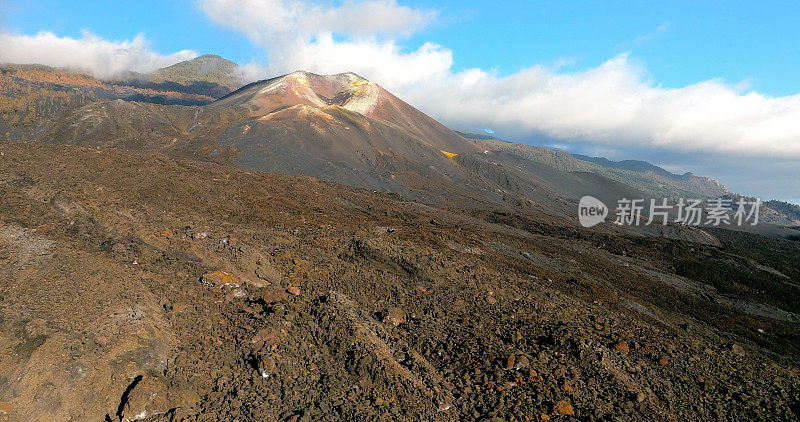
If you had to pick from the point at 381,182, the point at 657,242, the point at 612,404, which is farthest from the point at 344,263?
the point at 657,242

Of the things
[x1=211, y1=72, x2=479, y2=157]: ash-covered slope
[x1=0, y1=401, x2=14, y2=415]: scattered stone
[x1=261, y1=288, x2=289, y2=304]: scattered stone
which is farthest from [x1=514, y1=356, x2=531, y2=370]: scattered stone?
[x1=211, y1=72, x2=479, y2=157]: ash-covered slope

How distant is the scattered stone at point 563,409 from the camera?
6.65 m

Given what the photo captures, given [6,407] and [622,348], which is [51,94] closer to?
[6,407]

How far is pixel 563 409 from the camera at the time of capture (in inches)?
264

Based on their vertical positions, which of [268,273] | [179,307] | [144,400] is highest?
[268,273]

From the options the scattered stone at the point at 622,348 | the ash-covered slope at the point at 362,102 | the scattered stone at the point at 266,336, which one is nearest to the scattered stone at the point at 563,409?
the scattered stone at the point at 622,348

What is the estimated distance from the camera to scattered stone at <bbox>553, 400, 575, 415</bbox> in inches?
262

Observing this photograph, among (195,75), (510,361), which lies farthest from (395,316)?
Answer: (195,75)

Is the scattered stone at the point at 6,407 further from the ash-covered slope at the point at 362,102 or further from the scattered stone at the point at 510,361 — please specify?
the ash-covered slope at the point at 362,102

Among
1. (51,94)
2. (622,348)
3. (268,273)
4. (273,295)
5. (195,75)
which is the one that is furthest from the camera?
(195,75)

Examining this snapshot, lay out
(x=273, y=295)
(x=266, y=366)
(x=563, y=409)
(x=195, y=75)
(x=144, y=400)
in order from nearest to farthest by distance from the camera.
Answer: (x=144, y=400) < (x=563, y=409) < (x=266, y=366) < (x=273, y=295) < (x=195, y=75)

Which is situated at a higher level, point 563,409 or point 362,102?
point 362,102

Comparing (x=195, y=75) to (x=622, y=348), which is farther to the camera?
(x=195, y=75)

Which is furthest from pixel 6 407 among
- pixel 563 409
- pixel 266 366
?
pixel 563 409
